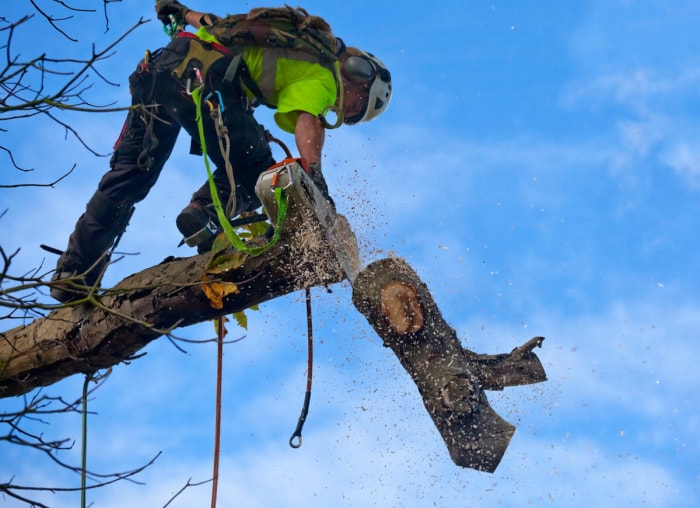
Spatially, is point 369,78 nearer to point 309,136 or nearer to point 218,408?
point 309,136

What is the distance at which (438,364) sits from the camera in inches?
139

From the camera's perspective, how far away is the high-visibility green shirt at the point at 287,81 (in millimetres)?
4387

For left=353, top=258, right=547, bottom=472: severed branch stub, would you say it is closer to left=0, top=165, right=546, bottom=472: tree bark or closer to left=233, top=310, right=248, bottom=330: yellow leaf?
left=0, top=165, right=546, bottom=472: tree bark

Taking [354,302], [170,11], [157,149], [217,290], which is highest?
[170,11]

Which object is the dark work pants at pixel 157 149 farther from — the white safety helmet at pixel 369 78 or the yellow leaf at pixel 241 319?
the white safety helmet at pixel 369 78

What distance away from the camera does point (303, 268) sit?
3.72 meters

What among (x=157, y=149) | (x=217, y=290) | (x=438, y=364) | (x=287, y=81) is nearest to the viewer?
(x=438, y=364)

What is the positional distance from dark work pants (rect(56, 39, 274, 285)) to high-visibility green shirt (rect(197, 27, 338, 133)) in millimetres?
156

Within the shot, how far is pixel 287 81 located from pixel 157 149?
1.00 m

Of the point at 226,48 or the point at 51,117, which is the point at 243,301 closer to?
the point at 51,117

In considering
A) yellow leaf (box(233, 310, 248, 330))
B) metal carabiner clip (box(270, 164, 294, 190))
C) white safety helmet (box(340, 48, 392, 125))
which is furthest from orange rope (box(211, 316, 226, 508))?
white safety helmet (box(340, 48, 392, 125))

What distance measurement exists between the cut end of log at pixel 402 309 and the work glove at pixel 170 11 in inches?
101

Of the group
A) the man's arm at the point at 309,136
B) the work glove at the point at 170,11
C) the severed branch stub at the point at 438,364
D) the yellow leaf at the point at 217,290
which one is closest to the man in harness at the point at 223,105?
the man's arm at the point at 309,136

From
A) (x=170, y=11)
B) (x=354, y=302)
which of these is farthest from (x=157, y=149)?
(x=354, y=302)
